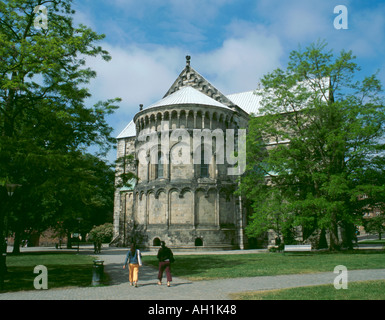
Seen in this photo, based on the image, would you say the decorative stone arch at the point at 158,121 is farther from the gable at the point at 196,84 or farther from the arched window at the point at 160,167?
the gable at the point at 196,84

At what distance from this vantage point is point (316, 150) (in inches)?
1104

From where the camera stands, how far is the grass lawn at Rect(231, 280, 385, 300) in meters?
9.16

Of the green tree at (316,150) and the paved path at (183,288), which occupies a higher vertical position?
the green tree at (316,150)

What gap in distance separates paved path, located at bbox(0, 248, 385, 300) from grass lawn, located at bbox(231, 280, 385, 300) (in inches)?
30.8

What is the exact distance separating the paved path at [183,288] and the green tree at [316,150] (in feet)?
36.7

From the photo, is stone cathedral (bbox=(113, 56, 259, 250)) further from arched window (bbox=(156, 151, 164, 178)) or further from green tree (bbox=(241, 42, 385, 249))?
green tree (bbox=(241, 42, 385, 249))

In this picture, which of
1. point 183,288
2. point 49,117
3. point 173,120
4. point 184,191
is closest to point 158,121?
point 173,120

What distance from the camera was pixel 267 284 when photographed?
12.0m

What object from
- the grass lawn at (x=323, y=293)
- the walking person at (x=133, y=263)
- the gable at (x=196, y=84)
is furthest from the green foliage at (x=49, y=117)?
the gable at (x=196, y=84)

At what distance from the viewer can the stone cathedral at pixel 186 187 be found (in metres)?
33.9

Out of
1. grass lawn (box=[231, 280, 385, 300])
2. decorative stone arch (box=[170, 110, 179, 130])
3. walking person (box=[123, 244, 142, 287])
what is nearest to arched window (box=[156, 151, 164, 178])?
decorative stone arch (box=[170, 110, 179, 130])
